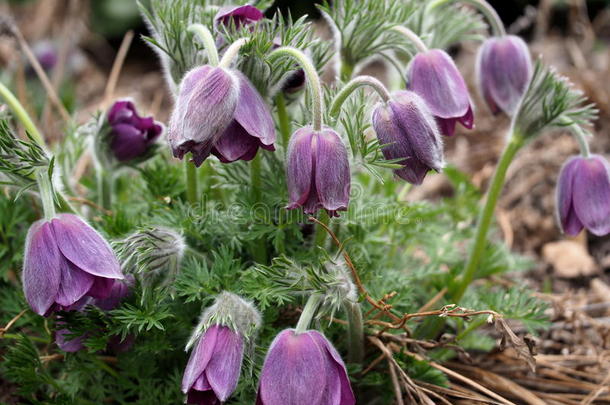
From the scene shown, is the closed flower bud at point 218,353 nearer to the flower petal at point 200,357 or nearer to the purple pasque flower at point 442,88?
the flower petal at point 200,357

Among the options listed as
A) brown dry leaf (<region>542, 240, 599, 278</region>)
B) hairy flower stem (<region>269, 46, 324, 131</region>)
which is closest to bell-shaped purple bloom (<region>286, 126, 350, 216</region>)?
hairy flower stem (<region>269, 46, 324, 131</region>)

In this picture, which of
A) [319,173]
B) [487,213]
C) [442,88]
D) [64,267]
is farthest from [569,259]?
[64,267]

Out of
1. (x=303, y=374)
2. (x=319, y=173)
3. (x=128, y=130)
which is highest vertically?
(x=319, y=173)

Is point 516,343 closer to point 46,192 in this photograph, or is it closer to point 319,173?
point 319,173

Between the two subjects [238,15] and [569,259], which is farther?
[569,259]

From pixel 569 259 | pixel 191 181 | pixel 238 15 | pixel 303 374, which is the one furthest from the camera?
pixel 569 259

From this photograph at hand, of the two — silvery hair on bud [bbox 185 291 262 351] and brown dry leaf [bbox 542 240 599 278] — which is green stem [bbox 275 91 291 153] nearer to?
silvery hair on bud [bbox 185 291 262 351]
